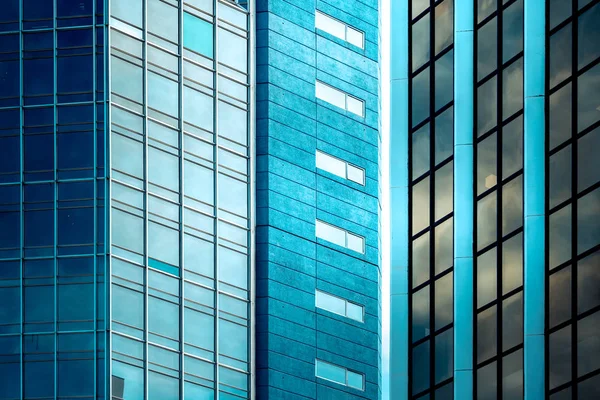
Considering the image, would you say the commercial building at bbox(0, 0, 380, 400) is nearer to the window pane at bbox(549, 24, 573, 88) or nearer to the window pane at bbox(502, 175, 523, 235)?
the window pane at bbox(502, 175, 523, 235)

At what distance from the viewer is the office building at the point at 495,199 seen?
49031mm

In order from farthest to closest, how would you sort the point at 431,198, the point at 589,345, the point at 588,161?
1. the point at 431,198
2. the point at 588,161
3. the point at 589,345

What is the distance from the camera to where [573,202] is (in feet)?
162

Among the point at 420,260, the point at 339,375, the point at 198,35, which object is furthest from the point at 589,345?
the point at 339,375

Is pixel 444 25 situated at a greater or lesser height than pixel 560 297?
greater

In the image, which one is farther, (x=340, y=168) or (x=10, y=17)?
(x=340, y=168)

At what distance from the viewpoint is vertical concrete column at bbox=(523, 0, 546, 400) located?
4931cm

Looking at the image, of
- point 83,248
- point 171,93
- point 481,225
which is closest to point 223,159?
point 171,93

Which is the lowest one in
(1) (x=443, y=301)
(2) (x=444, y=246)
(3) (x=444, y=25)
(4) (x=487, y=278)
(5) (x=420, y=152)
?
(1) (x=443, y=301)

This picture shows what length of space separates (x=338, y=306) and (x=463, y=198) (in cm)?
3254

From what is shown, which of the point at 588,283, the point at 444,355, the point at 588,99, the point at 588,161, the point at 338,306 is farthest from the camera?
the point at 338,306

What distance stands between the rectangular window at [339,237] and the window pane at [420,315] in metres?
31.2

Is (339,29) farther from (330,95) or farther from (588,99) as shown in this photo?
(588,99)

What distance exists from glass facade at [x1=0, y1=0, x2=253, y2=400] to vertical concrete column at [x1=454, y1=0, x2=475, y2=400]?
22.8 m
